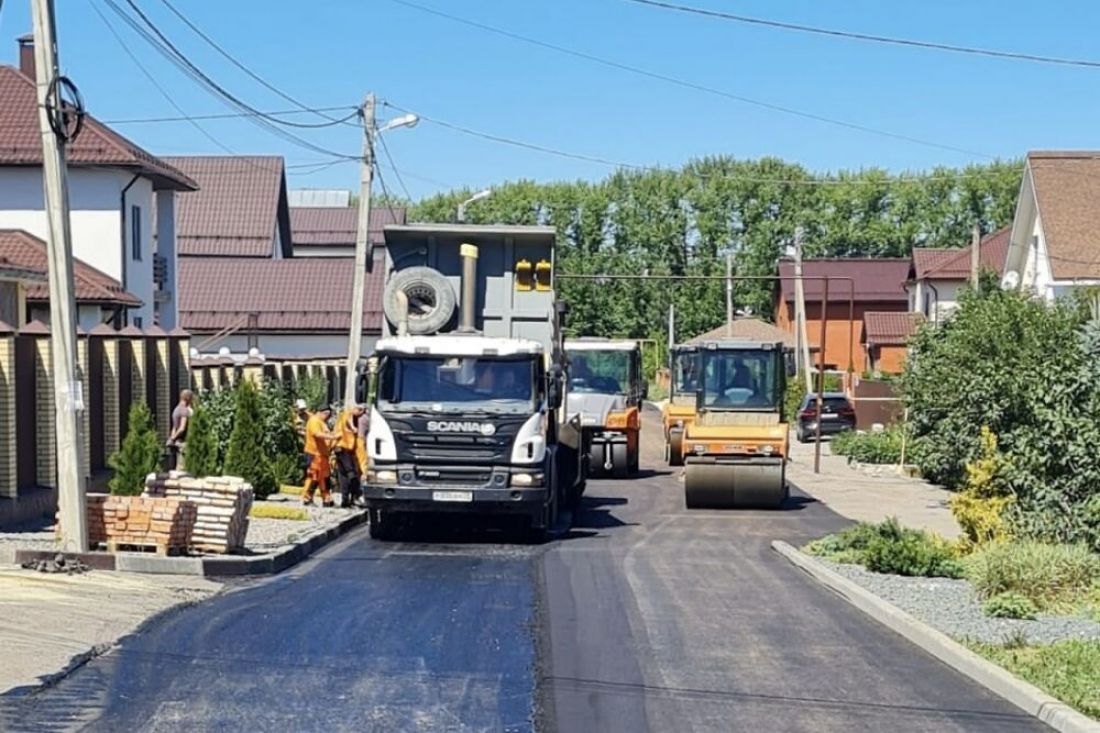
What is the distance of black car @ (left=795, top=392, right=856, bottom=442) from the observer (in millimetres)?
51781

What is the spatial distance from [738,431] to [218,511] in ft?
39.2

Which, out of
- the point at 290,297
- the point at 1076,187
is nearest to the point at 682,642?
the point at 1076,187

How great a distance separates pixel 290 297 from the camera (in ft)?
191

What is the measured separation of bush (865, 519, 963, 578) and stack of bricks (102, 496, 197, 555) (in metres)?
7.38

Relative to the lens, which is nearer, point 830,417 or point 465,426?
point 465,426

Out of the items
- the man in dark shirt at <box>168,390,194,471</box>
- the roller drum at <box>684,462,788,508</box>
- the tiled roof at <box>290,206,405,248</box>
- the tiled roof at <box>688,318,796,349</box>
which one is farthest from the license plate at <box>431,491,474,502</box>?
the tiled roof at <box>290,206,405,248</box>

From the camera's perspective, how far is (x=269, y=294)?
5853 cm

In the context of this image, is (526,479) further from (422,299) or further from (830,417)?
(830,417)

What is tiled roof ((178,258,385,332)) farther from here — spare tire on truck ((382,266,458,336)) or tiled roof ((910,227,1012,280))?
spare tire on truck ((382,266,458,336))

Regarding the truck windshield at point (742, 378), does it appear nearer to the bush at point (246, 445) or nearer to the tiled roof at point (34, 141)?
the bush at point (246, 445)

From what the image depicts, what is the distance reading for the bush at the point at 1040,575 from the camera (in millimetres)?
14773

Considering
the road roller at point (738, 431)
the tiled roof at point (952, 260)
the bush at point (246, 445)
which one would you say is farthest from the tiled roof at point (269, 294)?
the bush at point (246, 445)

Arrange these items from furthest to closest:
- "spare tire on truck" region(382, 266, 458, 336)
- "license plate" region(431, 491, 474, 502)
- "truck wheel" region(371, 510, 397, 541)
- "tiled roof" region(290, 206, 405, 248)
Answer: "tiled roof" region(290, 206, 405, 248) < "spare tire on truck" region(382, 266, 458, 336) < "truck wheel" region(371, 510, 397, 541) < "license plate" region(431, 491, 474, 502)

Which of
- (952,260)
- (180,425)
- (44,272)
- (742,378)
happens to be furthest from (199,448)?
(952,260)
